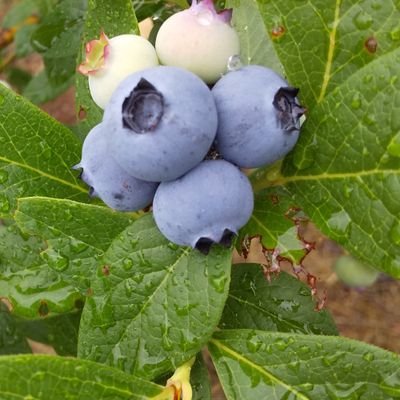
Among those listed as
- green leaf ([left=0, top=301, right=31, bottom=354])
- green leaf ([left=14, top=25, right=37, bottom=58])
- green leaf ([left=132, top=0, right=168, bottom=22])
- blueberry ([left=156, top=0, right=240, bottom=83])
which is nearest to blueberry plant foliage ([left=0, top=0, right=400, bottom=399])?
blueberry ([left=156, top=0, right=240, bottom=83])

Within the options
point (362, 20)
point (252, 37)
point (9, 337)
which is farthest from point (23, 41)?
point (362, 20)

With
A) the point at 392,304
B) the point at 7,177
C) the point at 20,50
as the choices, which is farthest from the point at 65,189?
the point at 392,304

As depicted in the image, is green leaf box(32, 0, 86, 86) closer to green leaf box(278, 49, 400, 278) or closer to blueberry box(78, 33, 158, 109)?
blueberry box(78, 33, 158, 109)

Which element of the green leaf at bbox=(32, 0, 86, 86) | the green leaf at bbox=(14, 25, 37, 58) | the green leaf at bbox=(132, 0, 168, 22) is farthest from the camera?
the green leaf at bbox=(14, 25, 37, 58)

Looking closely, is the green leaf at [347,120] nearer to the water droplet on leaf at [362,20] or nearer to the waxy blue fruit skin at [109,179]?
the water droplet on leaf at [362,20]

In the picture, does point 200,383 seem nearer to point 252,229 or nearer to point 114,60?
point 252,229

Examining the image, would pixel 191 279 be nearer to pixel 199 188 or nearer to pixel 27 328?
pixel 199 188

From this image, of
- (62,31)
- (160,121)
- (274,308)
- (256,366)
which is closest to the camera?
(160,121)

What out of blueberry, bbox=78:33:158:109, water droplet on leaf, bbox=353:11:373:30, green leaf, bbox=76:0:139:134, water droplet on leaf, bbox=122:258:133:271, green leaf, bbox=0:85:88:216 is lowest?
water droplet on leaf, bbox=122:258:133:271
